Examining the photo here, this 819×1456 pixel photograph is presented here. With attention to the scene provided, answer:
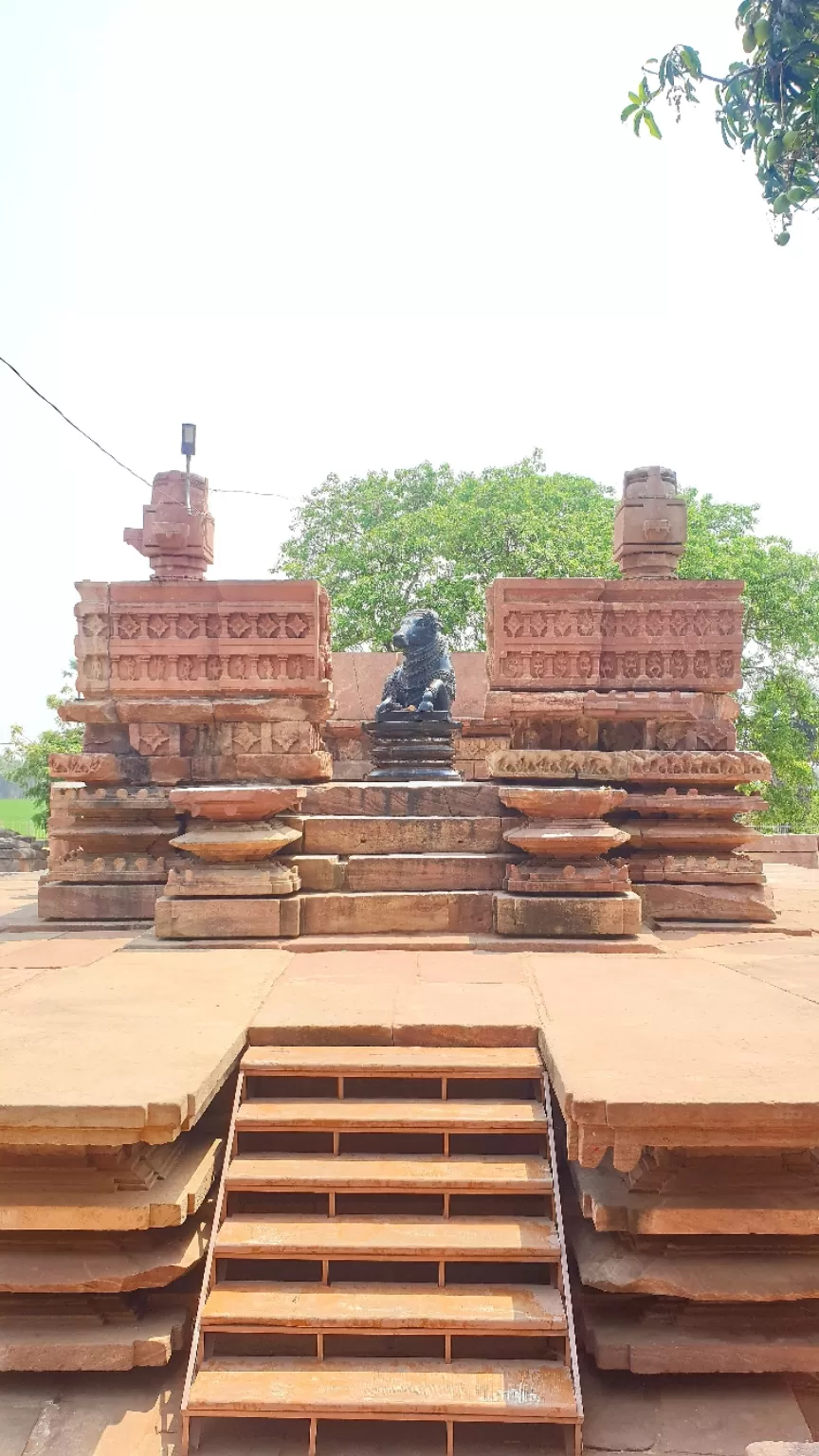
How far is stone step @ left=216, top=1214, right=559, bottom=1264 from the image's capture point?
271cm

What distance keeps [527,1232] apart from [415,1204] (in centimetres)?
37

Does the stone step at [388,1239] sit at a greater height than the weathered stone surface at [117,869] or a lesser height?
lesser

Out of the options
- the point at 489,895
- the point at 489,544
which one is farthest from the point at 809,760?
the point at 489,895

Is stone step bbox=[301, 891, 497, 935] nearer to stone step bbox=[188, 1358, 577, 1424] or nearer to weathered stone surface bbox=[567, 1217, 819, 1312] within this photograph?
weathered stone surface bbox=[567, 1217, 819, 1312]

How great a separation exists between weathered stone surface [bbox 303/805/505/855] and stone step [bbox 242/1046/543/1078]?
2.35m

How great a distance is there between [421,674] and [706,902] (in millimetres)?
3301

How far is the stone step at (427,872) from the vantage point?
17.7 feet

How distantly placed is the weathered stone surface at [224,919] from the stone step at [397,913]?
0.18 m

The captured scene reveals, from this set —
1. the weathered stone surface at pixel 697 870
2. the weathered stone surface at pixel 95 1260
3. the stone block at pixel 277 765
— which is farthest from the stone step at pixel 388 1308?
the stone block at pixel 277 765

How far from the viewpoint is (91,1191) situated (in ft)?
9.06

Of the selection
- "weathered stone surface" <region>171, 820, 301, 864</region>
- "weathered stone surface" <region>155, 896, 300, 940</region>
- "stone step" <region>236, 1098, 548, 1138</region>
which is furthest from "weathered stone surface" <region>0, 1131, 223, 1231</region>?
"weathered stone surface" <region>171, 820, 301, 864</region>

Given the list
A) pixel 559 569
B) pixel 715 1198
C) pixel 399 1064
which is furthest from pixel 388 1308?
pixel 559 569

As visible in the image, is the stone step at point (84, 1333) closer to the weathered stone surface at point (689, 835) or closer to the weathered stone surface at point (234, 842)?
the weathered stone surface at point (234, 842)

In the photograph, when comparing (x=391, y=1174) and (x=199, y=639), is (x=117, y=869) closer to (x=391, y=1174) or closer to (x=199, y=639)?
(x=199, y=639)
